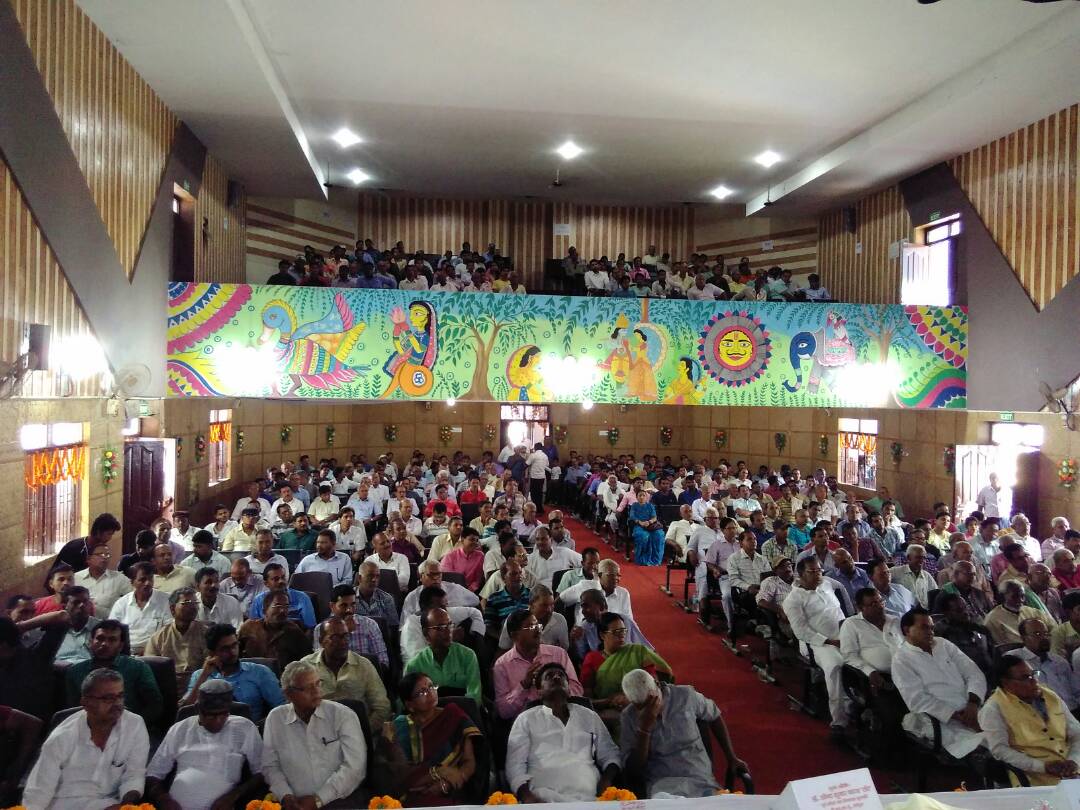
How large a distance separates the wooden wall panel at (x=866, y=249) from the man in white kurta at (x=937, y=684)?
27.1ft

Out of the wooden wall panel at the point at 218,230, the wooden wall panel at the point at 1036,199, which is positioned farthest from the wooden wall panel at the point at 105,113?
the wooden wall panel at the point at 1036,199

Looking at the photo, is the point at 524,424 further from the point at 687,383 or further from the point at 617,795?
the point at 617,795

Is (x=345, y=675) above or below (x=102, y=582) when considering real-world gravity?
below

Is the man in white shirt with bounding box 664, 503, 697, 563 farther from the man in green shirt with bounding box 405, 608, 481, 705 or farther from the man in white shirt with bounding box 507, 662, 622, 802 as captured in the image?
the man in white shirt with bounding box 507, 662, 622, 802

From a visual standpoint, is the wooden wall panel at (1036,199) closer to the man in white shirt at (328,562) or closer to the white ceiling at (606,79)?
the white ceiling at (606,79)

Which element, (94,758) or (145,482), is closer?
(94,758)

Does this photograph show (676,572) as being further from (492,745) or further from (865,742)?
(492,745)

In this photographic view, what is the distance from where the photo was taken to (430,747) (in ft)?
12.5

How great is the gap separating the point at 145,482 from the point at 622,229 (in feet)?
34.7

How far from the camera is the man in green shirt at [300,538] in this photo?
7.88m

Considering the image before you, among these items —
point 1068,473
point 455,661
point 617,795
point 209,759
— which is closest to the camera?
point 617,795

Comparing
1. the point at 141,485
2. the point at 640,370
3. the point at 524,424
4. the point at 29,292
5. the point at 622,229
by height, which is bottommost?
the point at 141,485

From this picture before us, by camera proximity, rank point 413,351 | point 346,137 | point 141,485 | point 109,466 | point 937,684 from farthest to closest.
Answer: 1. point 346,137
2. point 413,351
3. point 141,485
4. point 109,466
5. point 937,684

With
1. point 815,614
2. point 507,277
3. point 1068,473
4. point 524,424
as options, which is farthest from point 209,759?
point 524,424
